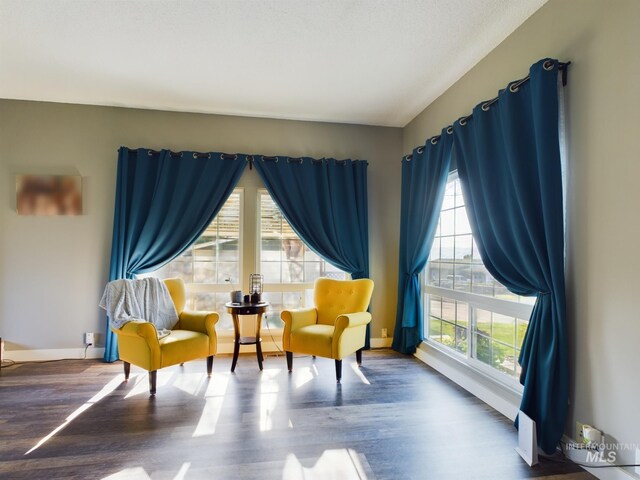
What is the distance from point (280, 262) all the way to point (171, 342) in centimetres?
156

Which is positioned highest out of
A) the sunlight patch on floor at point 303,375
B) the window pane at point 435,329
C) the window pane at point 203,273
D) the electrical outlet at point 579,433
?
the window pane at point 203,273

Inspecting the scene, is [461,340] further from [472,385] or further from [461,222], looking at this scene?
[461,222]

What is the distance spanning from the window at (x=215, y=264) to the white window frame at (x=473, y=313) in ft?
7.27

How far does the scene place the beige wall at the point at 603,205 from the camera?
65.4 inches

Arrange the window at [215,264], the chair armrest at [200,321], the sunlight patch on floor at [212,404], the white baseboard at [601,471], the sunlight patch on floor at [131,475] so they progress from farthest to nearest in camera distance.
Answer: the window at [215,264]
the chair armrest at [200,321]
the sunlight patch on floor at [212,404]
the sunlight patch on floor at [131,475]
the white baseboard at [601,471]

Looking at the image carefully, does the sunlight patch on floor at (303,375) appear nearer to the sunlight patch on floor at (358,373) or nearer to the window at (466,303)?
the sunlight patch on floor at (358,373)

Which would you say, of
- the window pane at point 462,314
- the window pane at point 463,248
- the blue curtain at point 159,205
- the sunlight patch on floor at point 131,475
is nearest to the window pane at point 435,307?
the window pane at point 462,314

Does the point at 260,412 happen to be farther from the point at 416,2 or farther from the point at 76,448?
the point at 416,2

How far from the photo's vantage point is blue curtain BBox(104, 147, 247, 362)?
11.9ft

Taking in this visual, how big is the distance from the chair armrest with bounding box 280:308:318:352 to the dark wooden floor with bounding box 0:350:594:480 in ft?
Answer: 1.16

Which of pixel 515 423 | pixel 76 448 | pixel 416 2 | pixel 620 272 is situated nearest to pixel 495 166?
pixel 620 272

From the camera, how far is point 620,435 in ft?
5.57

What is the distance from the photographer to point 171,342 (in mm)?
2854

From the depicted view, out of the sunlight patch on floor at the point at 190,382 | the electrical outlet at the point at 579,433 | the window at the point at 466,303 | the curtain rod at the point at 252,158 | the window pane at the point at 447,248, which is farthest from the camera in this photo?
the curtain rod at the point at 252,158
